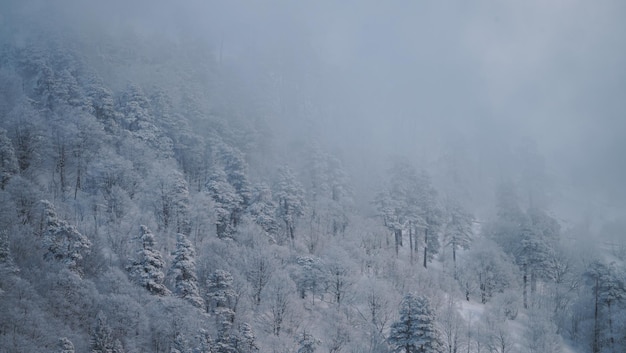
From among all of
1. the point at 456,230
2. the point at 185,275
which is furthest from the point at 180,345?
the point at 456,230

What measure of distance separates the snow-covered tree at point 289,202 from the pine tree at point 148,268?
2702cm

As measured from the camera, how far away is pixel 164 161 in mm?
67438

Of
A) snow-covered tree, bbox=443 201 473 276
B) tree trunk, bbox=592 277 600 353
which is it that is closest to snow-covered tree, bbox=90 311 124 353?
snow-covered tree, bbox=443 201 473 276

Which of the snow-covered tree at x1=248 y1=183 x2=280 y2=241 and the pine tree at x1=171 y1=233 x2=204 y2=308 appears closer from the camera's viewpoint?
the pine tree at x1=171 y1=233 x2=204 y2=308

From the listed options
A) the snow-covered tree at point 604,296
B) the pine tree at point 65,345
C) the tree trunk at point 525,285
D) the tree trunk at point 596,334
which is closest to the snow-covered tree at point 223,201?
the pine tree at point 65,345

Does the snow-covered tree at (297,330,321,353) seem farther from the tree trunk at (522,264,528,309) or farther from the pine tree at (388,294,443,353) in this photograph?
the tree trunk at (522,264,528,309)

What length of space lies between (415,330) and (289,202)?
32324 mm

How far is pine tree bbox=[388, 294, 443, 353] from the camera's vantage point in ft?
136

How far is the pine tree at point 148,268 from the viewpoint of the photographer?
3991 cm

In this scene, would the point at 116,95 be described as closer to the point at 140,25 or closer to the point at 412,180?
the point at 412,180

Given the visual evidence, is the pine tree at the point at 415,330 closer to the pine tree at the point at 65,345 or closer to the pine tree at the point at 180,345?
the pine tree at the point at 180,345

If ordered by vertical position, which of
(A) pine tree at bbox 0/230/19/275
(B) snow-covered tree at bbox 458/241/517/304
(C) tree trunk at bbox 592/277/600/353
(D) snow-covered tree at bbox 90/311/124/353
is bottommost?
(C) tree trunk at bbox 592/277/600/353

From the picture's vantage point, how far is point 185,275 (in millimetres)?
42188

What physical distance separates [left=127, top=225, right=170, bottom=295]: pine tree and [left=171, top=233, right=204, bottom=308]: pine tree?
126 cm
